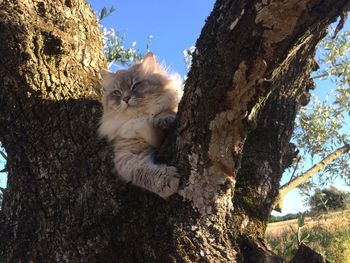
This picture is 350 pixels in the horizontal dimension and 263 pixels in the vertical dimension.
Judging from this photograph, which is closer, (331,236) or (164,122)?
(164,122)

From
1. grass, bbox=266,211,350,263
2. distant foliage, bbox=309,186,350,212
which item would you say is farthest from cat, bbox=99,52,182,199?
grass, bbox=266,211,350,263

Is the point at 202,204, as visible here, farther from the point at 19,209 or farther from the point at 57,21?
the point at 57,21

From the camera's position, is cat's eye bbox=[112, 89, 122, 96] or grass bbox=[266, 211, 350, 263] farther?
grass bbox=[266, 211, 350, 263]

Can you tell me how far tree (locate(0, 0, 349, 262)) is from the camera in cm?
181

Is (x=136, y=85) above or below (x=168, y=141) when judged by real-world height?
above

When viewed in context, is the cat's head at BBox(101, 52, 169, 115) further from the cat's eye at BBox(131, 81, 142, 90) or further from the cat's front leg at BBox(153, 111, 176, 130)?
the cat's front leg at BBox(153, 111, 176, 130)

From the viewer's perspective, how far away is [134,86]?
12.0 feet

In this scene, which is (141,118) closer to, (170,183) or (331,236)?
(170,183)

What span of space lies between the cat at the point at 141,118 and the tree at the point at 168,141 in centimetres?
10

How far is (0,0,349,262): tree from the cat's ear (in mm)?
593

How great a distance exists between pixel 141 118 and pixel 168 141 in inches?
35.0

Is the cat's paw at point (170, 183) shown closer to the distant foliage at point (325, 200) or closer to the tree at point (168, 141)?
the tree at point (168, 141)

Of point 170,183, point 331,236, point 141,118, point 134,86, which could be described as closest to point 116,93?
point 134,86

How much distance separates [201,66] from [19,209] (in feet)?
5.35
